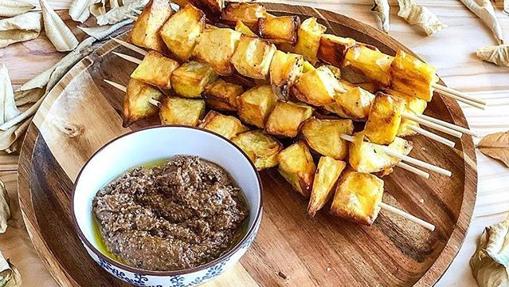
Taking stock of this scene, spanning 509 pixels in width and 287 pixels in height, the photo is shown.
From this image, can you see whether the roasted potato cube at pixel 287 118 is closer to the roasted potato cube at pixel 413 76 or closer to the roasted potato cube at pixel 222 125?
the roasted potato cube at pixel 222 125

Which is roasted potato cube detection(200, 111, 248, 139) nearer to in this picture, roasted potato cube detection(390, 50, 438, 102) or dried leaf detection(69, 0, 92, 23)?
roasted potato cube detection(390, 50, 438, 102)

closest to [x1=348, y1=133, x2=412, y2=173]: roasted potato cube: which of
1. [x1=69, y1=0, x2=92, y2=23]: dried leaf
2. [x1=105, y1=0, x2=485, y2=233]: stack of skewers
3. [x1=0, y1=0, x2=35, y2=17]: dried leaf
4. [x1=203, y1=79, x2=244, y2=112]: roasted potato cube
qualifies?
[x1=105, y1=0, x2=485, y2=233]: stack of skewers

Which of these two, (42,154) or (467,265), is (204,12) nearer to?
(42,154)

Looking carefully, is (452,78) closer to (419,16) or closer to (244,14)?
(419,16)

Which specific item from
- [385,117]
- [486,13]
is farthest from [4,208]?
[486,13]

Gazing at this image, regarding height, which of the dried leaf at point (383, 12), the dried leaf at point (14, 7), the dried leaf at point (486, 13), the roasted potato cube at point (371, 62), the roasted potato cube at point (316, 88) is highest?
the roasted potato cube at point (371, 62)

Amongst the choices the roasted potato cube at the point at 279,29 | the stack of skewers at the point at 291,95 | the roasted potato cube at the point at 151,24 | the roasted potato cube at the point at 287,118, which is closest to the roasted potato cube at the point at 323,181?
the stack of skewers at the point at 291,95
